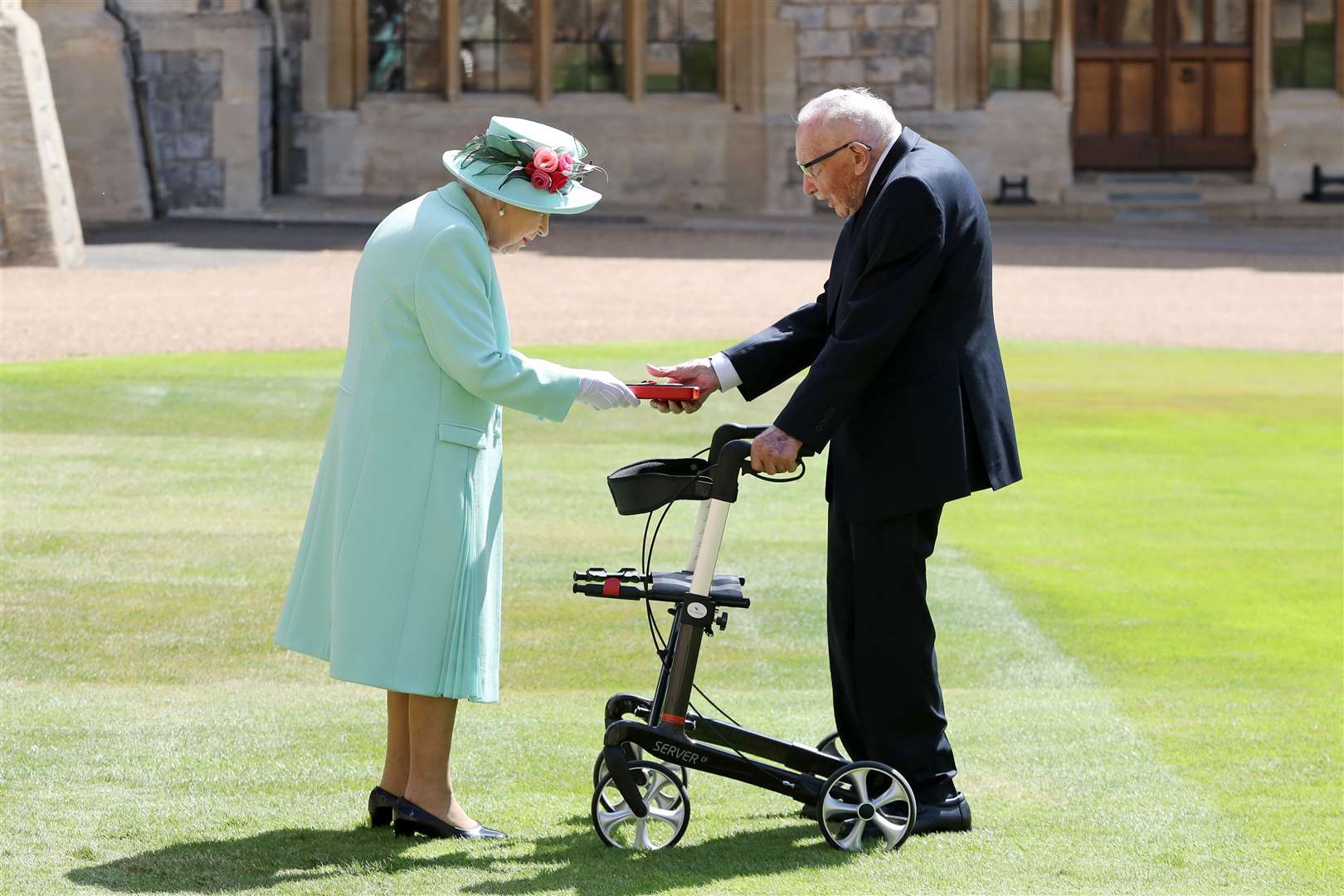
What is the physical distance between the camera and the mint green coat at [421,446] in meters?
3.92

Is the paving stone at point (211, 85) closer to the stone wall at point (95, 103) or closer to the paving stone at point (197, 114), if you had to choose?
the paving stone at point (197, 114)

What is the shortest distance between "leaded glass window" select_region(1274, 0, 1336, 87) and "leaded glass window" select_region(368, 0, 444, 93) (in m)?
10.4

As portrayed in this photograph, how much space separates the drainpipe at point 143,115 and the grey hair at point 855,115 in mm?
17976

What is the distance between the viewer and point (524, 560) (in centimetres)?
728

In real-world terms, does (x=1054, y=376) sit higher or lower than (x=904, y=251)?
lower

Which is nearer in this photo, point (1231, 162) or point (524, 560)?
point (524, 560)

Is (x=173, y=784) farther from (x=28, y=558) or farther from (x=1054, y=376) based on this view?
(x=1054, y=376)

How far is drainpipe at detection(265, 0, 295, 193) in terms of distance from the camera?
2309 cm

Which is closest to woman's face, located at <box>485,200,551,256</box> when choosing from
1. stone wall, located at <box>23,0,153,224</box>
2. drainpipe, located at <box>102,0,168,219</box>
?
stone wall, located at <box>23,0,153,224</box>

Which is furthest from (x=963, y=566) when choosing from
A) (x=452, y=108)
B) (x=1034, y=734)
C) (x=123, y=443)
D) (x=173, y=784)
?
(x=452, y=108)

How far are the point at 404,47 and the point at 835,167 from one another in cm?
2054

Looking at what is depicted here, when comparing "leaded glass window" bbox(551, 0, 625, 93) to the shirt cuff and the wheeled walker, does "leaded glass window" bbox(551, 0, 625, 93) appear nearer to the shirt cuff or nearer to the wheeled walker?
the shirt cuff

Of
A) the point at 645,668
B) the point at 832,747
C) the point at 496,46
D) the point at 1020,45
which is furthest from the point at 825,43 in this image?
the point at 832,747

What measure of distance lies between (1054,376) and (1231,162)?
1297 centimetres
